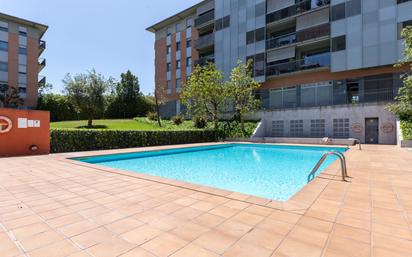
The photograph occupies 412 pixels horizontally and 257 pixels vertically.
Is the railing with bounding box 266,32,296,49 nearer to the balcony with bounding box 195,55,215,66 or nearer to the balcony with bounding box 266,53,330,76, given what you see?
the balcony with bounding box 266,53,330,76

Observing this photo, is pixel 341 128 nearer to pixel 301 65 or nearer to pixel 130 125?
pixel 301 65

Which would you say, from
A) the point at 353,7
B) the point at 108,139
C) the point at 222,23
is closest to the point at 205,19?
the point at 222,23

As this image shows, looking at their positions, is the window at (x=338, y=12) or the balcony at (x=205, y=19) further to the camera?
the balcony at (x=205, y=19)

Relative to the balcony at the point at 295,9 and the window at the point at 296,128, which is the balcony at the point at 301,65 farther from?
the window at the point at 296,128

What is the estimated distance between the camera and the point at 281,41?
80.7 feet

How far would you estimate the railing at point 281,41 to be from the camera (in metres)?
23.9

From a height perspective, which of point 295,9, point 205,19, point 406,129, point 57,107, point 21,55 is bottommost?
point 406,129

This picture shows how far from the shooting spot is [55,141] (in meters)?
12.9

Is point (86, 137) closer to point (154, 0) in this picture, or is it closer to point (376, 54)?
point (154, 0)

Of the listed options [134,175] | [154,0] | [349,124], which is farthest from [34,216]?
[154,0]

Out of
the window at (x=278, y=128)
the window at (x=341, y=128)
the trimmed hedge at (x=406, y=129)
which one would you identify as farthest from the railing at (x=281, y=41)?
the trimmed hedge at (x=406, y=129)

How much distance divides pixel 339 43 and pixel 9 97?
37472 millimetres

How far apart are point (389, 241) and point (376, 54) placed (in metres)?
21.8

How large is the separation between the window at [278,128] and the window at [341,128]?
15.0 ft
